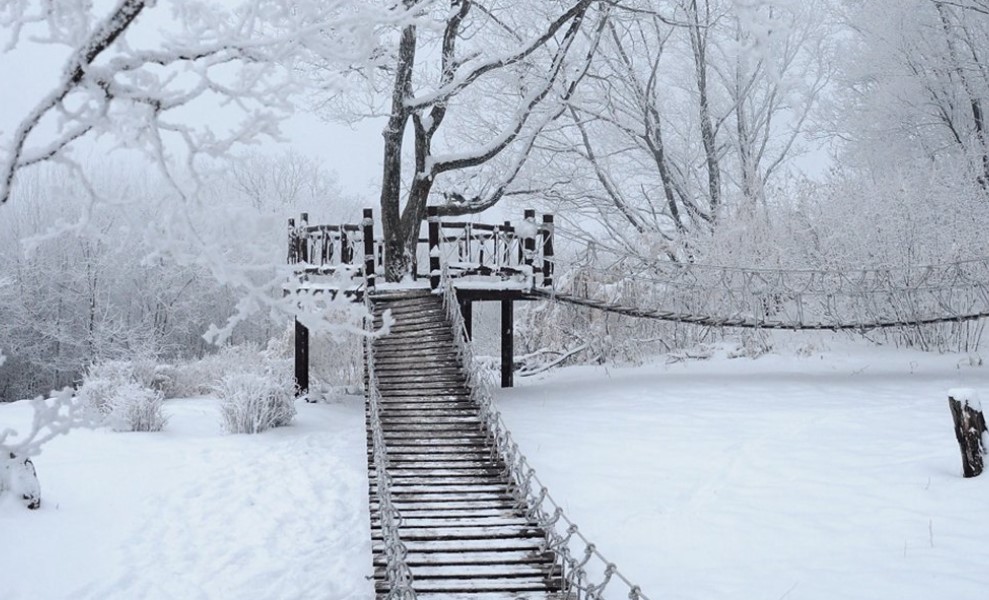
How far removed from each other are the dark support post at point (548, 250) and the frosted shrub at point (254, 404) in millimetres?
4298

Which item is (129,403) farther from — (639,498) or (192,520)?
(639,498)

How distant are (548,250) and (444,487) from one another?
19.9 feet

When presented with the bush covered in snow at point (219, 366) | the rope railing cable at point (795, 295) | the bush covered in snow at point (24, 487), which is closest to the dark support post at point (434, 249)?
the rope railing cable at point (795, 295)

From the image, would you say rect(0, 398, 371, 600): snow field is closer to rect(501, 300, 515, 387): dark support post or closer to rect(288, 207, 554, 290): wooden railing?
rect(288, 207, 554, 290): wooden railing

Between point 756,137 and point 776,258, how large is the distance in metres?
5.98

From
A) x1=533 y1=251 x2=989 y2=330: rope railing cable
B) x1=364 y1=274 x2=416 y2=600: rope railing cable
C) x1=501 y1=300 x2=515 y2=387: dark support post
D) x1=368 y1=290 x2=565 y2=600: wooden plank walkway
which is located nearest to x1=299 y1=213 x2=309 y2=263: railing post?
x1=368 y1=290 x2=565 y2=600: wooden plank walkway

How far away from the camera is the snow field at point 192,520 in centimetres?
750

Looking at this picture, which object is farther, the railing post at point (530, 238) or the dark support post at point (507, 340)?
the dark support post at point (507, 340)

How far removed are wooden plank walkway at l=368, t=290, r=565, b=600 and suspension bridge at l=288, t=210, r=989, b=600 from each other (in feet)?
0.05

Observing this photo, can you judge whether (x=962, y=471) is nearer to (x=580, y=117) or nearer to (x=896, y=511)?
(x=896, y=511)

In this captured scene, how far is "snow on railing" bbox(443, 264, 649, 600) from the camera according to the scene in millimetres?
5887

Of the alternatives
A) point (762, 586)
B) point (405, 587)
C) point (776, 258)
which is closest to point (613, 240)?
point (776, 258)

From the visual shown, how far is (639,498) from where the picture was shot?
882cm

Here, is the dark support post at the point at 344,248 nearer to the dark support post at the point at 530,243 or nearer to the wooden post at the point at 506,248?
the wooden post at the point at 506,248
